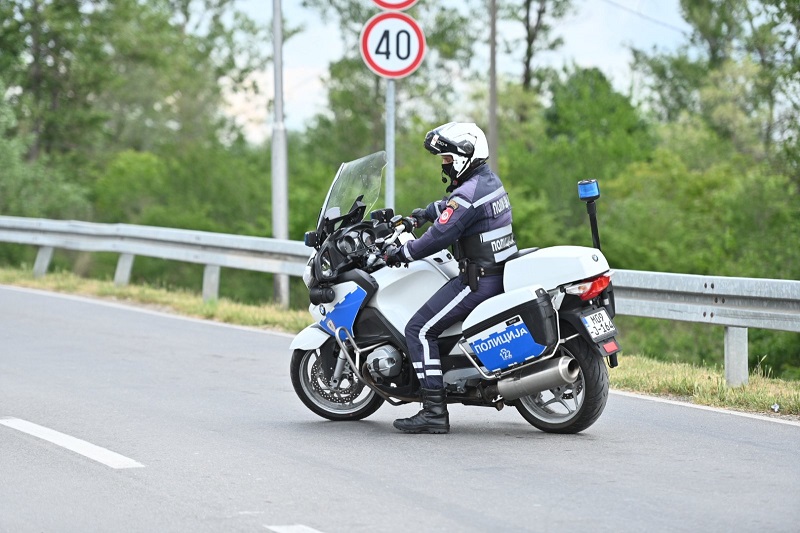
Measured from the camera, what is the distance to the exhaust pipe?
7.78m

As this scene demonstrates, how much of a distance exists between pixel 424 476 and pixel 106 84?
32.6 meters

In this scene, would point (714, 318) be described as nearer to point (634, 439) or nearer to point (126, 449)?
point (634, 439)

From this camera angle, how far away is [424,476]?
689 centimetres

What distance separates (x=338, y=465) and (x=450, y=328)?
134cm

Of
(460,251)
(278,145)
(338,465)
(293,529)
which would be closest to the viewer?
(293,529)

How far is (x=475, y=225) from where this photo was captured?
26.3ft

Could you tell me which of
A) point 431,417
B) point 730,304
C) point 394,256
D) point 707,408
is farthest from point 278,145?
point 431,417

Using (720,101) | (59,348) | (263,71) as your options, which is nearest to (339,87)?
(263,71)

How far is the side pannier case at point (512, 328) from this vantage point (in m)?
7.82

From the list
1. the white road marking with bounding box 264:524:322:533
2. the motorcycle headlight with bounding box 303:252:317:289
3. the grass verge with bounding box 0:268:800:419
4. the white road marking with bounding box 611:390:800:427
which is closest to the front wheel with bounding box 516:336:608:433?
the white road marking with bounding box 611:390:800:427

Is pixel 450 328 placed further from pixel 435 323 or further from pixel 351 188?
pixel 351 188

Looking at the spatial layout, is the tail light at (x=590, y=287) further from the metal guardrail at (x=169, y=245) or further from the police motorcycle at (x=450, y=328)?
the metal guardrail at (x=169, y=245)

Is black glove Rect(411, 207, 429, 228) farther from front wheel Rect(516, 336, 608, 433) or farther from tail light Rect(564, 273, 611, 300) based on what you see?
front wheel Rect(516, 336, 608, 433)

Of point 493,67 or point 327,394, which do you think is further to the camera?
point 493,67
